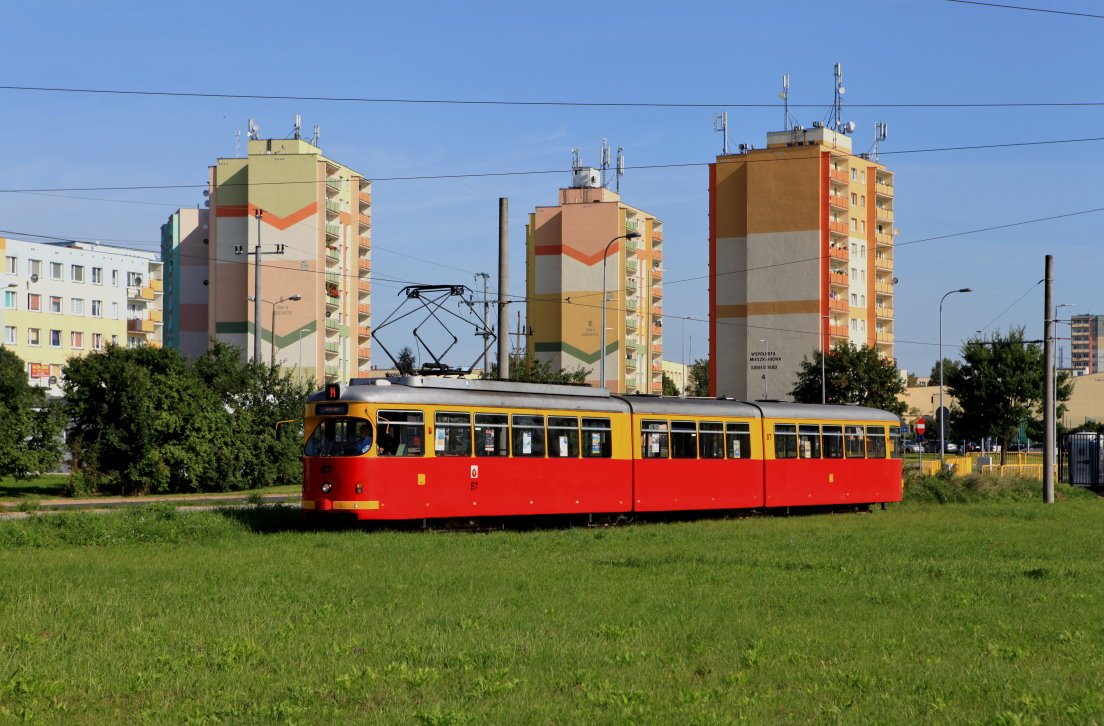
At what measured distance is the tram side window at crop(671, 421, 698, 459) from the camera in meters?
31.4

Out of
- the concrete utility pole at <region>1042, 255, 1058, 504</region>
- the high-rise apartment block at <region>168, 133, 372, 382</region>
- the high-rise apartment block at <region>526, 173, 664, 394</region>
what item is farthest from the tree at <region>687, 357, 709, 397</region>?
the concrete utility pole at <region>1042, 255, 1058, 504</region>

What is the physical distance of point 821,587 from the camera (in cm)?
1639

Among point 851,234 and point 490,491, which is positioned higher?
point 851,234

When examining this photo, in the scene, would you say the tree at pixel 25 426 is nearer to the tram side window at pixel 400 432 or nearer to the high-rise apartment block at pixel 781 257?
the tram side window at pixel 400 432

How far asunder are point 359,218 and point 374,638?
9935 cm

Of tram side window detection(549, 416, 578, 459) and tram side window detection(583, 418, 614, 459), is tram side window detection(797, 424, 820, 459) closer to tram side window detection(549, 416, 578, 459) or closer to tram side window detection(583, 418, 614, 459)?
tram side window detection(583, 418, 614, 459)

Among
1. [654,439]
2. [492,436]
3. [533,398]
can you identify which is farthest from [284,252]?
[492,436]

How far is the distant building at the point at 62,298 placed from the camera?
98.2m

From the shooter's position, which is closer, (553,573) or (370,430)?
(553,573)

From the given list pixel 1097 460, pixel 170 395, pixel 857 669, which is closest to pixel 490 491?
pixel 857 669

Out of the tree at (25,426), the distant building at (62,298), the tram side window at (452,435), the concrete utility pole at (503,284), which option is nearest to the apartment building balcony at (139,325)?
the distant building at (62,298)

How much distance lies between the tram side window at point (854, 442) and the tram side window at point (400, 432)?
15.3m

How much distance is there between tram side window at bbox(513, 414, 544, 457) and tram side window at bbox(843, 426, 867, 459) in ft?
39.3

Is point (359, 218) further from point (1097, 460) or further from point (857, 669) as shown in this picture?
point (857, 669)
